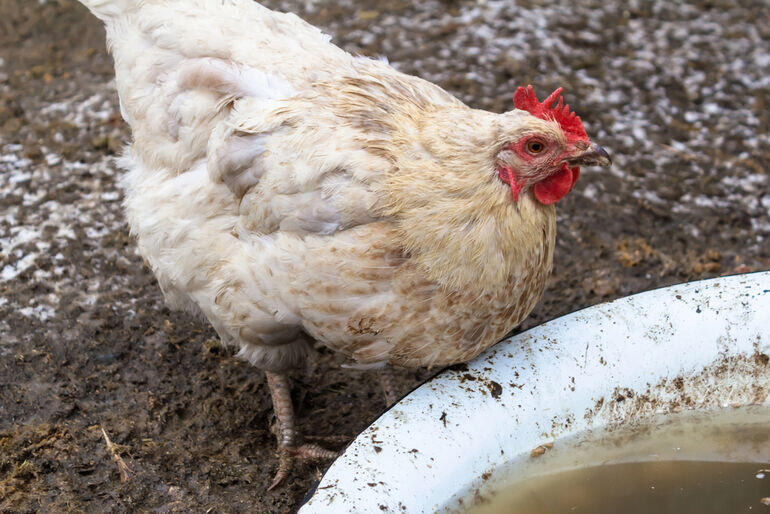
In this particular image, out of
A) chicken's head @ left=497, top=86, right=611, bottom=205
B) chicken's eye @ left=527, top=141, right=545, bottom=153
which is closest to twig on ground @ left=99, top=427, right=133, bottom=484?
chicken's head @ left=497, top=86, right=611, bottom=205

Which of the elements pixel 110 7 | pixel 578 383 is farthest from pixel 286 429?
pixel 110 7

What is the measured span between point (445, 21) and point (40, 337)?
3.39 m

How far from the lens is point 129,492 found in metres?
2.62

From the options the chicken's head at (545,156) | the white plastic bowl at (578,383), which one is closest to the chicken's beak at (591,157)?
the chicken's head at (545,156)

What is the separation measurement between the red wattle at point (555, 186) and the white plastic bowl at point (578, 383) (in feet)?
1.39

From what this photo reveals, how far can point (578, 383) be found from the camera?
236 centimetres

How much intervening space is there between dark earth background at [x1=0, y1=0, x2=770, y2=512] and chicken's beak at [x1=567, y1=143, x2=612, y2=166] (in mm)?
1281

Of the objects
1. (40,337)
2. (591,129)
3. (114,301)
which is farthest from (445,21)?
(40,337)

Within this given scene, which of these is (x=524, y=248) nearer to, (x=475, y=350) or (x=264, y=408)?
(x=475, y=350)

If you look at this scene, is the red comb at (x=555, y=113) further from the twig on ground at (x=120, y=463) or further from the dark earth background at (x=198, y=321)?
the twig on ground at (x=120, y=463)

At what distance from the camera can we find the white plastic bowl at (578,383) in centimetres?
212

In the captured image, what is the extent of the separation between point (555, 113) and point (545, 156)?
18cm

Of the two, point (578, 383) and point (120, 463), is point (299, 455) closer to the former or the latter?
point (120, 463)

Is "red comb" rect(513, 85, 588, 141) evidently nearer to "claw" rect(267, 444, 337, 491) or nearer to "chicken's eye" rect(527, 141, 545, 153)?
"chicken's eye" rect(527, 141, 545, 153)
